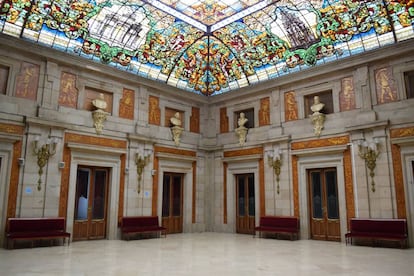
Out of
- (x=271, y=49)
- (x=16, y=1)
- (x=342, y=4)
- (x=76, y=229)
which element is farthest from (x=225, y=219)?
(x=16, y=1)

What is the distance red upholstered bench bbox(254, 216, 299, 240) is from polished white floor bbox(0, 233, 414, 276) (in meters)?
1.25

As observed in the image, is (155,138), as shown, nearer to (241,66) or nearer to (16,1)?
(241,66)

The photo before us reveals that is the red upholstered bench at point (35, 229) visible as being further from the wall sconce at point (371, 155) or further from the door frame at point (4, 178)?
the wall sconce at point (371, 155)

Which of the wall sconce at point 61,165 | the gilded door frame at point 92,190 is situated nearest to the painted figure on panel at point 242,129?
the gilded door frame at point 92,190

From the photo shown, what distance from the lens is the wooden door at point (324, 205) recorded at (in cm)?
1315

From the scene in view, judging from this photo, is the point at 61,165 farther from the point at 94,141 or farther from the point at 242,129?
the point at 242,129

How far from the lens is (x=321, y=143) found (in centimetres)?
1359

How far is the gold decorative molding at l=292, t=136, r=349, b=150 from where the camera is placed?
13055 millimetres

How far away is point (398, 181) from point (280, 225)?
15.1 ft

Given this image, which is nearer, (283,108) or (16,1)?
(16,1)

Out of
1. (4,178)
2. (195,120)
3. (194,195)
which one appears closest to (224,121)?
(195,120)

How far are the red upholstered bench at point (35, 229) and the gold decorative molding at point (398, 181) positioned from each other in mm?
11092

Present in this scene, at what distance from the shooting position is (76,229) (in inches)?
502

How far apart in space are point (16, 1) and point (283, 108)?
1091 cm
